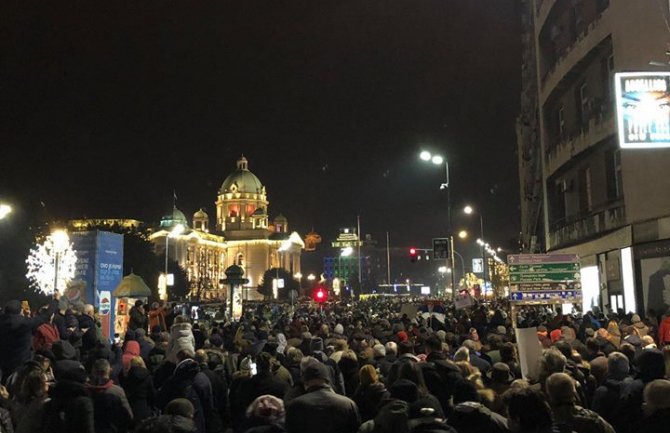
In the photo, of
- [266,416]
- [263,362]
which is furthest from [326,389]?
[263,362]

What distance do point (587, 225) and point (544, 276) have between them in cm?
956

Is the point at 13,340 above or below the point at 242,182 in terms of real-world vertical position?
below

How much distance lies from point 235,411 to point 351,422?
2.85m

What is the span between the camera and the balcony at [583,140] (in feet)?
78.4

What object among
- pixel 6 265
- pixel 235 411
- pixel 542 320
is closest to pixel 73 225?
pixel 6 265

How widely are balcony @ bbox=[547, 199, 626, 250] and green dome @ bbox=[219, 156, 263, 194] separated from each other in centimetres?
12396

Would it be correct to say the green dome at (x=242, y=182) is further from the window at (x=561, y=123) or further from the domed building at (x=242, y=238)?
the window at (x=561, y=123)

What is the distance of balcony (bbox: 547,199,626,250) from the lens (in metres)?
24.0

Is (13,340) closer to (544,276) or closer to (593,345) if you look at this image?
(593,345)

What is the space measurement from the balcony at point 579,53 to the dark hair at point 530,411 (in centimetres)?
2159

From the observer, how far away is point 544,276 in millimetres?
18828

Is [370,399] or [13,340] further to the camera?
[13,340]

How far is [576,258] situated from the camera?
1884cm

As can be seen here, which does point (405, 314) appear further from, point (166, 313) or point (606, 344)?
point (606, 344)
